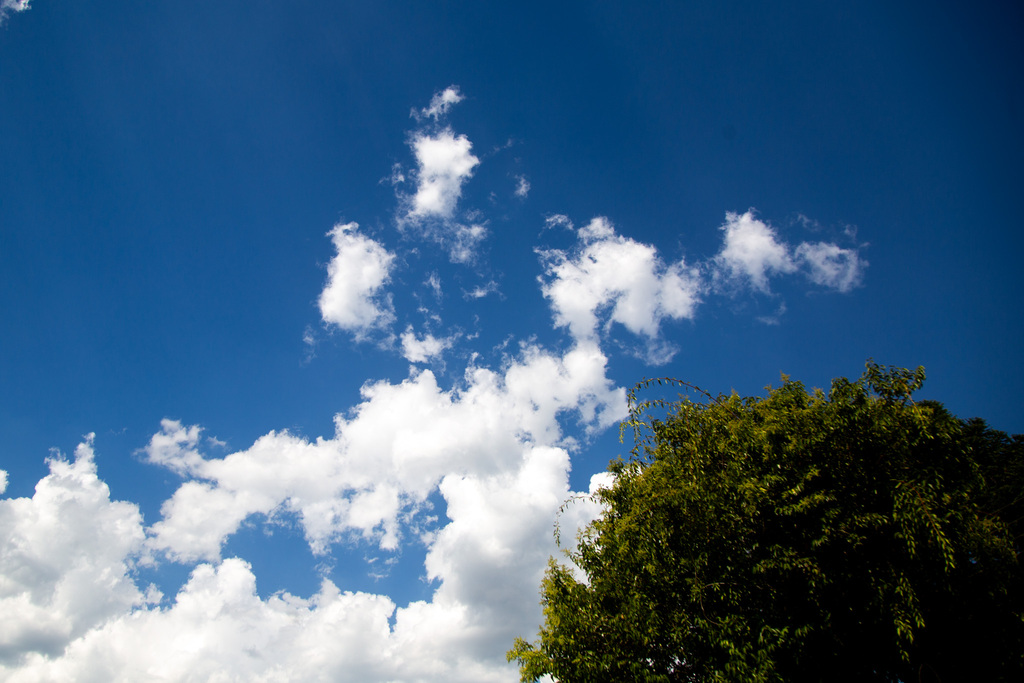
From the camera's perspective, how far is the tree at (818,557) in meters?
9.38

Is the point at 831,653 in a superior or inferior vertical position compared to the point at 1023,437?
inferior

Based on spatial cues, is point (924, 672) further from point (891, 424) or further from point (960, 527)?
point (891, 424)

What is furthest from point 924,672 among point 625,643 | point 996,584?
point 625,643

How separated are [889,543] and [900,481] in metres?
1.52

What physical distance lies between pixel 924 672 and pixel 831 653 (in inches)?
112

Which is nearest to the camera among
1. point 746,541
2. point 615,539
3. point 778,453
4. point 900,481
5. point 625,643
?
point 900,481

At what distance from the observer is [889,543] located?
980cm

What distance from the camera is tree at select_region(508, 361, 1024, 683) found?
9.38 m

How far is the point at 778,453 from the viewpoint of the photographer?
1077cm

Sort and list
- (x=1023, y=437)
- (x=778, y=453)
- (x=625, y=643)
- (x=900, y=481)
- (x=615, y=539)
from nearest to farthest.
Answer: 1. (x=900, y=481)
2. (x=778, y=453)
3. (x=625, y=643)
4. (x=615, y=539)
5. (x=1023, y=437)

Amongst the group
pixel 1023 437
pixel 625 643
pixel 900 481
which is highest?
pixel 1023 437

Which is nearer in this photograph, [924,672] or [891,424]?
[891,424]

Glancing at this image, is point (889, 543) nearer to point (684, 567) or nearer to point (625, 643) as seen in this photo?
point (684, 567)

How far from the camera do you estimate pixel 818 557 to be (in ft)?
32.5
